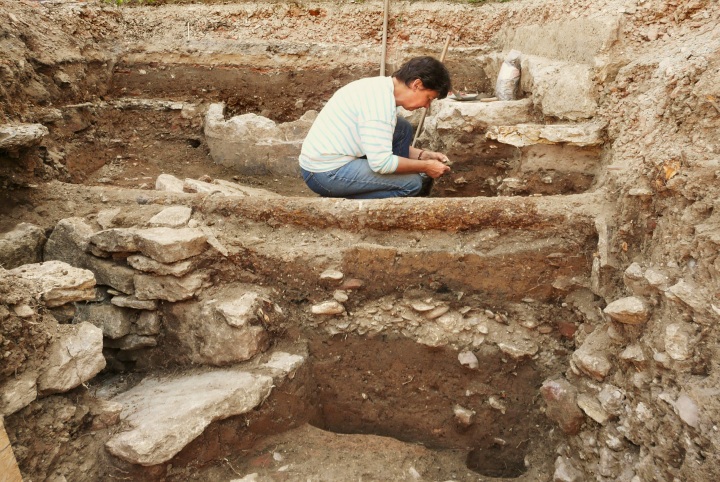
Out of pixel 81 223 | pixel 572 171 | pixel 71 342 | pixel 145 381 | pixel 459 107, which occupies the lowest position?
pixel 145 381

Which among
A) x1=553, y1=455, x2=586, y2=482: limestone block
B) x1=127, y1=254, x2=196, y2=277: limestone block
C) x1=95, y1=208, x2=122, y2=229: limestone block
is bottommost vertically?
x1=553, y1=455, x2=586, y2=482: limestone block

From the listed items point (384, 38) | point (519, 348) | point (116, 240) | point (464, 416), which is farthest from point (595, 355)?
point (384, 38)

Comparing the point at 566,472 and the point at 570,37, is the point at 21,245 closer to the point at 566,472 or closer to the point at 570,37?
the point at 566,472

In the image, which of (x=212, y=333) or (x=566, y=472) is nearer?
(x=566, y=472)

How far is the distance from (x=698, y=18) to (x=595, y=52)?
509 millimetres

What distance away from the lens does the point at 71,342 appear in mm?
1944

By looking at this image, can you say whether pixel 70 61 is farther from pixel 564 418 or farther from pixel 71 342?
pixel 564 418

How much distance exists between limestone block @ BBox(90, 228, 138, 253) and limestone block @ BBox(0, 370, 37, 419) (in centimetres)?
85

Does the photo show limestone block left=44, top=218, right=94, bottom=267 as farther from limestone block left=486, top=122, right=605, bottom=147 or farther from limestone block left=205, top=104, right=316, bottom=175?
limestone block left=486, top=122, right=605, bottom=147

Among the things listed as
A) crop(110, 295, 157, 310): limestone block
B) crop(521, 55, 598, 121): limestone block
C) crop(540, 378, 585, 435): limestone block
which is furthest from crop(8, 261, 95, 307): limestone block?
crop(521, 55, 598, 121): limestone block

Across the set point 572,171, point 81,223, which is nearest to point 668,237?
point 572,171

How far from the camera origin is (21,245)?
2.59 m

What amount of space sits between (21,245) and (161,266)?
31.1 inches

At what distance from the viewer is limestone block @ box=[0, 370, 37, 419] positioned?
167cm
